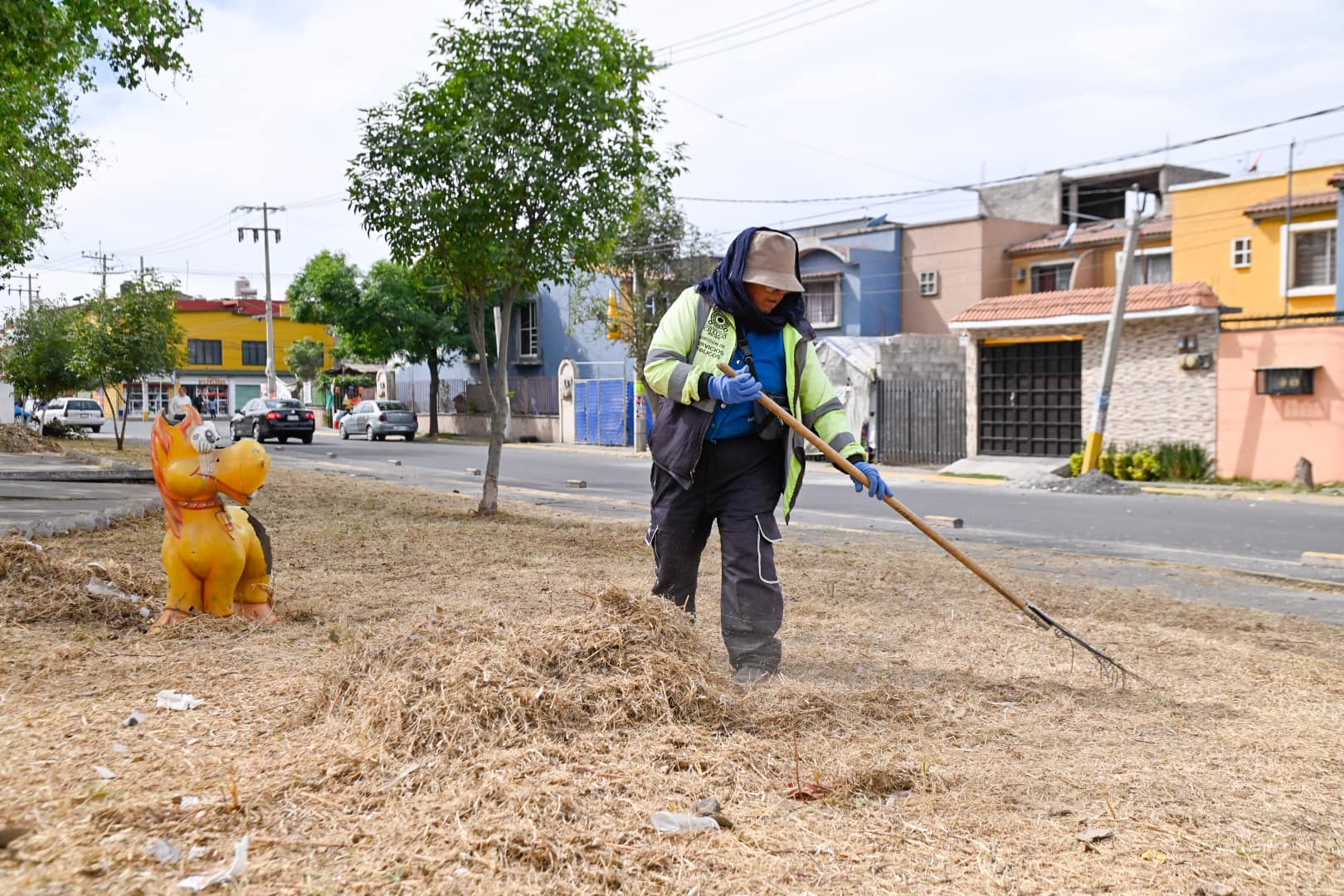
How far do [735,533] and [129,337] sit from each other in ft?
75.9

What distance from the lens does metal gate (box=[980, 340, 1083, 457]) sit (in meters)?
21.4

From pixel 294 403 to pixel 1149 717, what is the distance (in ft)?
104

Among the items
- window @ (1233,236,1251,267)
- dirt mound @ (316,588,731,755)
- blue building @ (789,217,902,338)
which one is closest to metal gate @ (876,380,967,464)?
window @ (1233,236,1251,267)

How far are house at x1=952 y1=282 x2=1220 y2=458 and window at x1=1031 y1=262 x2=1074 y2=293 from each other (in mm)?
10245

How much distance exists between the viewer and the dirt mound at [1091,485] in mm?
17906

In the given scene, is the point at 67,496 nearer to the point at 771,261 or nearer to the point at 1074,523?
the point at 771,261

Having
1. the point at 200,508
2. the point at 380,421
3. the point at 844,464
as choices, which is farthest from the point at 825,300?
the point at 844,464

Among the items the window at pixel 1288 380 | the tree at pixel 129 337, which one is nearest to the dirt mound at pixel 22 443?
the tree at pixel 129 337

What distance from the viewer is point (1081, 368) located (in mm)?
21109

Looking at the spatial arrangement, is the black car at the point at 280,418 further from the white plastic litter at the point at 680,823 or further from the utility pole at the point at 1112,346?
the white plastic litter at the point at 680,823

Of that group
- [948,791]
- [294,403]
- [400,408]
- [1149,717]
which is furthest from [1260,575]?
[400,408]

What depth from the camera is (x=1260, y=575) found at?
343 inches

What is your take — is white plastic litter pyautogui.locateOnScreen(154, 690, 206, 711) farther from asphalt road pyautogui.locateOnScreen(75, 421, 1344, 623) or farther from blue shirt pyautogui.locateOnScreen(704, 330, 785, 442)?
asphalt road pyautogui.locateOnScreen(75, 421, 1344, 623)

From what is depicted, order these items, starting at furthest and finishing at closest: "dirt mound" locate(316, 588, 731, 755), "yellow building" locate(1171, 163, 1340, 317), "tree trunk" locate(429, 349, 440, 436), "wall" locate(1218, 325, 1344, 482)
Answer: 1. "tree trunk" locate(429, 349, 440, 436)
2. "yellow building" locate(1171, 163, 1340, 317)
3. "wall" locate(1218, 325, 1344, 482)
4. "dirt mound" locate(316, 588, 731, 755)
